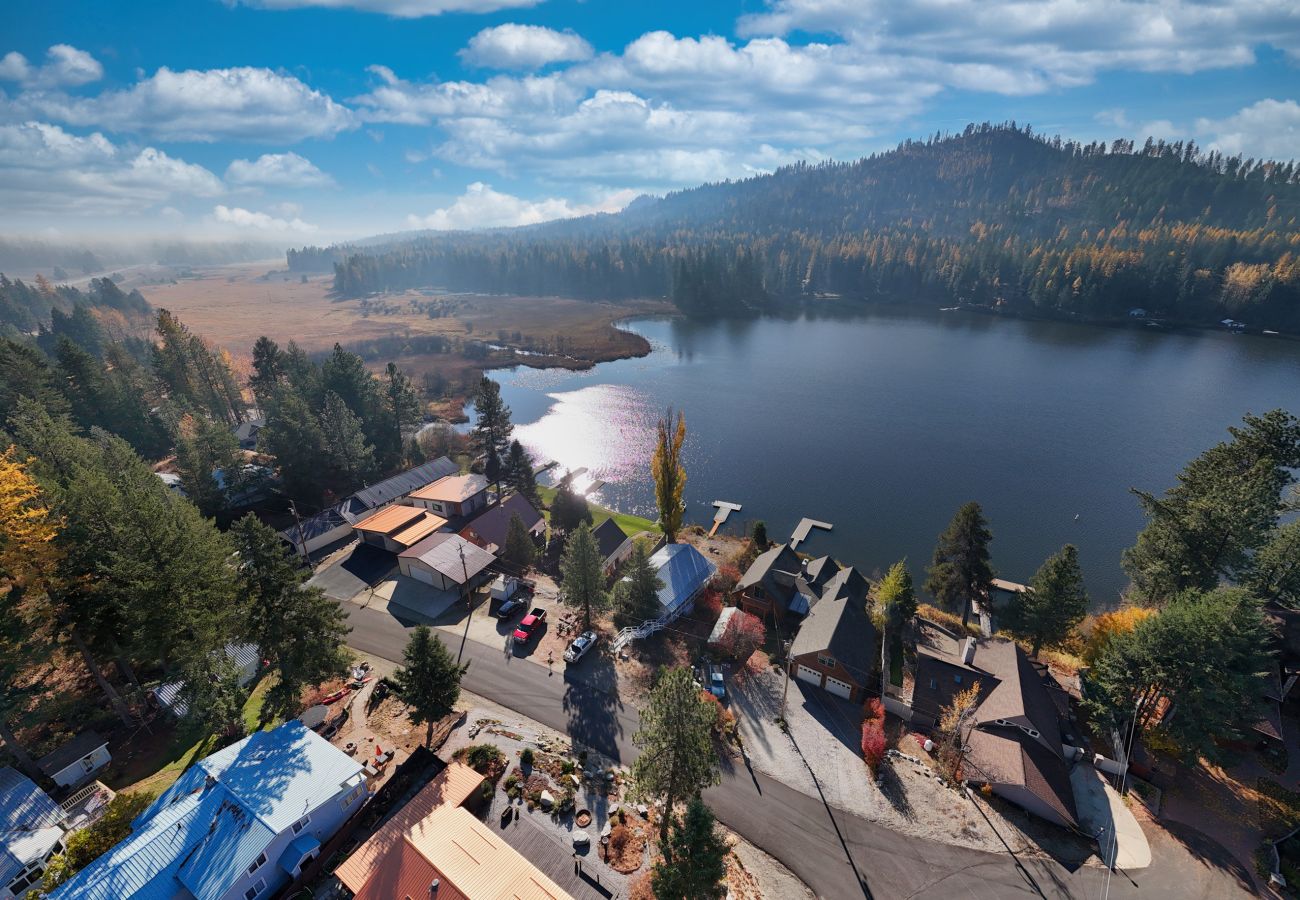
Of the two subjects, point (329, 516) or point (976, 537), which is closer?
point (976, 537)

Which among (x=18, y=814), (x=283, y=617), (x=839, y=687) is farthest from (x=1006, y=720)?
(x=18, y=814)

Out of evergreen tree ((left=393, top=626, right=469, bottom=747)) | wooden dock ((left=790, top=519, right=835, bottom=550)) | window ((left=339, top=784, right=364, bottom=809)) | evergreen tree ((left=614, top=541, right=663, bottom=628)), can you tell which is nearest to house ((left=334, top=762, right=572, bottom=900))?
window ((left=339, top=784, right=364, bottom=809))

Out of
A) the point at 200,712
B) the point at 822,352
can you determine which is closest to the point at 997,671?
the point at 200,712

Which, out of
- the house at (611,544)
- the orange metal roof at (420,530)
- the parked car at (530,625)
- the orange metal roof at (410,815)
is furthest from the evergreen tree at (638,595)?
the orange metal roof at (420,530)

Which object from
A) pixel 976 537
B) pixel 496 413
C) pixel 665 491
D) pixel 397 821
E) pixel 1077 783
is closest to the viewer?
pixel 397 821

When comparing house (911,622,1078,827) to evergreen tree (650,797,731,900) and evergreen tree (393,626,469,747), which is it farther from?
evergreen tree (393,626,469,747)

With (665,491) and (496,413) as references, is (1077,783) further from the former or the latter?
(496,413)
